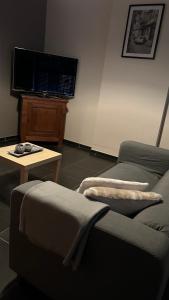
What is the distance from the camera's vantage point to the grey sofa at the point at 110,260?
100 cm

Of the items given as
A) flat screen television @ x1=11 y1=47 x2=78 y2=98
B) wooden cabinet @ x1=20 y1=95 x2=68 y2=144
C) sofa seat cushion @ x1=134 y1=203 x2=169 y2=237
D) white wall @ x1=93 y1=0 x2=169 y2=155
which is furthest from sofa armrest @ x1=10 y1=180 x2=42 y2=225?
flat screen television @ x1=11 y1=47 x2=78 y2=98

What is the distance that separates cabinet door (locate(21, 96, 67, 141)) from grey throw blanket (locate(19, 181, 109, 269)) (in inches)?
112

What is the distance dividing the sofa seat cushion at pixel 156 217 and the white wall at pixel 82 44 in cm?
307

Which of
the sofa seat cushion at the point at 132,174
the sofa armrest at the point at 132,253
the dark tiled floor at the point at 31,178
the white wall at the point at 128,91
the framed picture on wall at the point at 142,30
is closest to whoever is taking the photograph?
the sofa armrest at the point at 132,253

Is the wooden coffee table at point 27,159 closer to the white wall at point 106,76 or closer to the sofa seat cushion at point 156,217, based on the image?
the sofa seat cushion at point 156,217

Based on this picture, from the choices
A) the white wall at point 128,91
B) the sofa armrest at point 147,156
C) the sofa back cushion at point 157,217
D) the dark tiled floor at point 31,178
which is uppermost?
the white wall at point 128,91

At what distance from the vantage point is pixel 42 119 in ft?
13.5

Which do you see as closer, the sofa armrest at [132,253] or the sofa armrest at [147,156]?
the sofa armrest at [132,253]

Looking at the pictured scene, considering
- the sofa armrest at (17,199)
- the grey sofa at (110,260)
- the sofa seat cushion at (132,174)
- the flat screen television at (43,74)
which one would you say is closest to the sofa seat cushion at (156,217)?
the grey sofa at (110,260)

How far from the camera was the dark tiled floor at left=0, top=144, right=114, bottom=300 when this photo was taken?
1478 mm

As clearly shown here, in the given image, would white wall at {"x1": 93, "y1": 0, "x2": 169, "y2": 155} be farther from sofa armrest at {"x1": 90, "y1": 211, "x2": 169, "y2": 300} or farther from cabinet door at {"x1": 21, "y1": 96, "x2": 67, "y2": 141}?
sofa armrest at {"x1": 90, "y1": 211, "x2": 169, "y2": 300}

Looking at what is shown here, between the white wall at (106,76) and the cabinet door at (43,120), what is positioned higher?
the white wall at (106,76)

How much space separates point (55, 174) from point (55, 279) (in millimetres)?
1489

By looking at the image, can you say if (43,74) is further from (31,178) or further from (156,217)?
(156,217)
